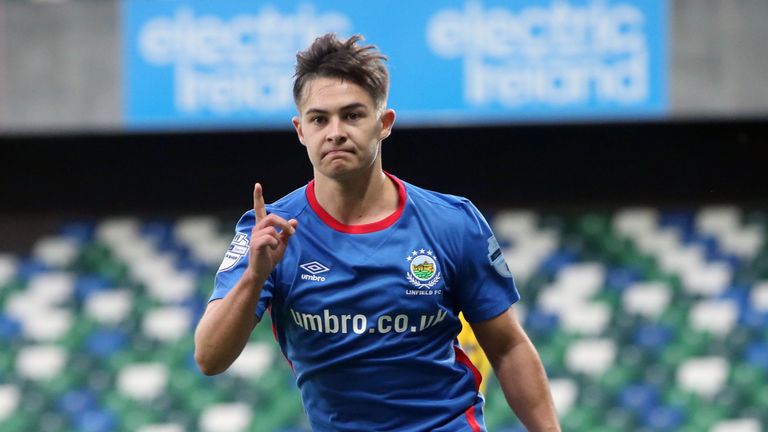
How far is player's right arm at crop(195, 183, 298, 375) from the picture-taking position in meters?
2.28

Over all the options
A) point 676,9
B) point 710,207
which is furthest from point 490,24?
point 710,207

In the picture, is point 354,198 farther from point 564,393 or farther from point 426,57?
point 564,393

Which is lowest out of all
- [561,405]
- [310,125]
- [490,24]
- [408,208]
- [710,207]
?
[561,405]

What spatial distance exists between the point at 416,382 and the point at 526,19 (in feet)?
15.9

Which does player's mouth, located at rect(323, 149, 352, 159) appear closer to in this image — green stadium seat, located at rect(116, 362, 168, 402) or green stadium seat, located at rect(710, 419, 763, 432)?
green stadium seat, located at rect(710, 419, 763, 432)

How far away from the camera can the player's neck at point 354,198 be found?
8.38ft

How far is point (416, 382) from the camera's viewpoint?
98.7 inches

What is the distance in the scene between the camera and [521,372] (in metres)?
2.62

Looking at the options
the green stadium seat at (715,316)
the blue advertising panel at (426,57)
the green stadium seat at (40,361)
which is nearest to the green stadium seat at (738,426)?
the green stadium seat at (715,316)

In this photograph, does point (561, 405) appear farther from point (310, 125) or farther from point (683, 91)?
point (310, 125)

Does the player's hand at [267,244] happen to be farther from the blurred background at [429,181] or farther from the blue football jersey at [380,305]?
the blurred background at [429,181]

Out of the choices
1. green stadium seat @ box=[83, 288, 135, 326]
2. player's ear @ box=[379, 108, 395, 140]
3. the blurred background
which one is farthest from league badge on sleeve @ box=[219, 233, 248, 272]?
green stadium seat @ box=[83, 288, 135, 326]

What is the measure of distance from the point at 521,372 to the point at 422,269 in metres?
0.33

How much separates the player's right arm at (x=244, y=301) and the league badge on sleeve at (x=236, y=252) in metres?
0.11
